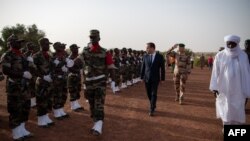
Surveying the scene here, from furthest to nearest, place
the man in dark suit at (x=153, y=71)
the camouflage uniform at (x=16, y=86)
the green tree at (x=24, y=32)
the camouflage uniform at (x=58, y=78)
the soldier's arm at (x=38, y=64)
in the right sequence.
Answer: the green tree at (x=24, y=32) → the man in dark suit at (x=153, y=71) → the camouflage uniform at (x=58, y=78) → the soldier's arm at (x=38, y=64) → the camouflage uniform at (x=16, y=86)

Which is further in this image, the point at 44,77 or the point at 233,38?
the point at 44,77

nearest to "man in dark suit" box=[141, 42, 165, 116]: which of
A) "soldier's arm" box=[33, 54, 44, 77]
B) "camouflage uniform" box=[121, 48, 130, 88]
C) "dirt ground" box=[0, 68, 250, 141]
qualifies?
"dirt ground" box=[0, 68, 250, 141]

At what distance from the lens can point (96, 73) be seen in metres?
7.00

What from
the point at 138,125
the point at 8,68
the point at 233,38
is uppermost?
the point at 233,38

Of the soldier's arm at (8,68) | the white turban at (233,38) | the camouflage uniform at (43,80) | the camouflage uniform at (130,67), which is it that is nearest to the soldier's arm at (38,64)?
the camouflage uniform at (43,80)

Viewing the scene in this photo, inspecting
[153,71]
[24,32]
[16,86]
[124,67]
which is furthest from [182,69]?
[24,32]

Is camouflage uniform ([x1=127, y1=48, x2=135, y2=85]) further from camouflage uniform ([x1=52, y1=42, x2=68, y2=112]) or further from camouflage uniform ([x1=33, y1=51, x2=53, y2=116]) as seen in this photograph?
camouflage uniform ([x1=33, y1=51, x2=53, y2=116])

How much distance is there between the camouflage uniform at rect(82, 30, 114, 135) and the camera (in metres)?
6.98

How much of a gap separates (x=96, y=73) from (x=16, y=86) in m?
2.01

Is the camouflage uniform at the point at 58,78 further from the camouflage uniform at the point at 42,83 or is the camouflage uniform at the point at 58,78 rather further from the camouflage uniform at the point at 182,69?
the camouflage uniform at the point at 182,69

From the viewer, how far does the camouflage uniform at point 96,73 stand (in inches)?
275

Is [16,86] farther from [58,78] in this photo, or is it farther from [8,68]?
[58,78]

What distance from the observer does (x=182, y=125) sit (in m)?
8.29

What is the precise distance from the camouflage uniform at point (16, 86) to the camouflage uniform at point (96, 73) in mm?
1474
